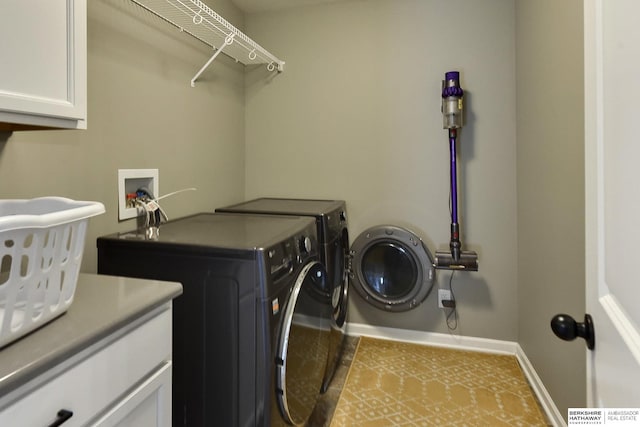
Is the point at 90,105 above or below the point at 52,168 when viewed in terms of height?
above

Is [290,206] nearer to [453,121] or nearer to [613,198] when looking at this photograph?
[453,121]

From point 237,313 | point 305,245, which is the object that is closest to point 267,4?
point 305,245

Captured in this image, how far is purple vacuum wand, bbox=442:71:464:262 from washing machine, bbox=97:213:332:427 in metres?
1.24

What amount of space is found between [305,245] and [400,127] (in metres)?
1.31

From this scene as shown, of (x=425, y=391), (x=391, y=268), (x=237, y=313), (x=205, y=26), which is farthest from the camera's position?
(x=391, y=268)

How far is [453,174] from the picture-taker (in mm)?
2234

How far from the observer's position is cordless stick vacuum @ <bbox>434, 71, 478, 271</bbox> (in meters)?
2.15

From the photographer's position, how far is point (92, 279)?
101 cm

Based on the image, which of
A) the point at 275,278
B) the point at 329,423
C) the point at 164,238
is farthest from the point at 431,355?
the point at 164,238

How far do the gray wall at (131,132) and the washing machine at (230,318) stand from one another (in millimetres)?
271

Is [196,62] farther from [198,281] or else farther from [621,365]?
[621,365]

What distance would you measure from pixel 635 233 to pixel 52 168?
1.54 metres

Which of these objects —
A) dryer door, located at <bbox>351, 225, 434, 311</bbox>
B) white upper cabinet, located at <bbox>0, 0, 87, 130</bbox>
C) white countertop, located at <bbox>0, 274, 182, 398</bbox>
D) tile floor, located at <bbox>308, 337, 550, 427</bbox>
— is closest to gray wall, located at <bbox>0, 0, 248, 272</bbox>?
white upper cabinet, located at <bbox>0, 0, 87, 130</bbox>

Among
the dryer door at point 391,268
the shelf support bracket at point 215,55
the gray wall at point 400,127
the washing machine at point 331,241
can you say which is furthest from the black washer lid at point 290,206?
the shelf support bracket at point 215,55
